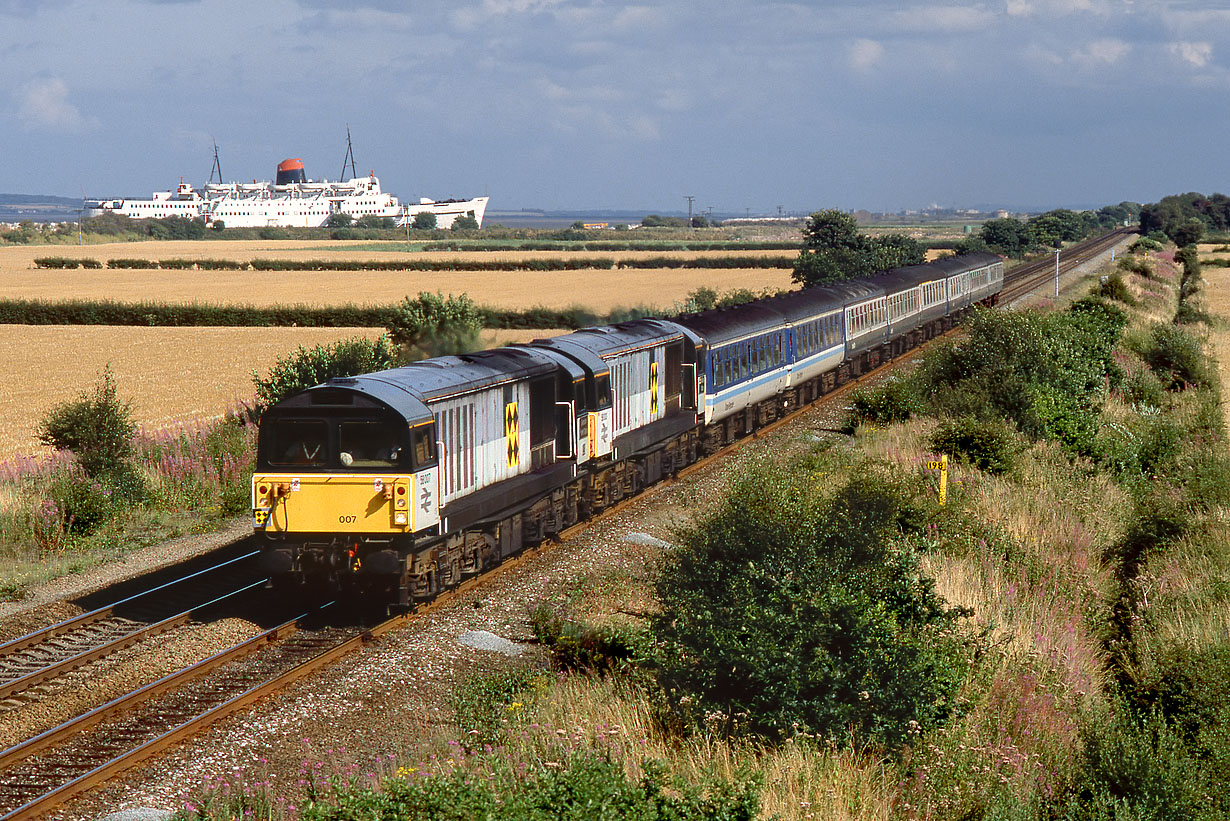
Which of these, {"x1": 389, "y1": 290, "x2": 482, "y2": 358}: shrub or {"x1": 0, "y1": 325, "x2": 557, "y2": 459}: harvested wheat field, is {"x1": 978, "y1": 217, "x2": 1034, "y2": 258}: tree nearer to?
{"x1": 0, "y1": 325, "x2": 557, "y2": 459}: harvested wheat field

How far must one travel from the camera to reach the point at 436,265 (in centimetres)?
12888

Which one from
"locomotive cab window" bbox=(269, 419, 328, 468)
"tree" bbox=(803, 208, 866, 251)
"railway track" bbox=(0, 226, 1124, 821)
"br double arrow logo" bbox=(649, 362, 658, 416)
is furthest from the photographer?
"tree" bbox=(803, 208, 866, 251)

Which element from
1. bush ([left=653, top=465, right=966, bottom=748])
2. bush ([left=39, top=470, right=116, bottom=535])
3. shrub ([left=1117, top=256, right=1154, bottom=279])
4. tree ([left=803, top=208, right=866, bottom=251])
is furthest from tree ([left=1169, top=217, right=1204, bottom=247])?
bush ([left=653, top=465, right=966, bottom=748])

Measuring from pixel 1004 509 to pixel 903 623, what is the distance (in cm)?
835

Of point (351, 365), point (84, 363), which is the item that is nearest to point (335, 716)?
point (351, 365)

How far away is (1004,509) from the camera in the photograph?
20.8 m

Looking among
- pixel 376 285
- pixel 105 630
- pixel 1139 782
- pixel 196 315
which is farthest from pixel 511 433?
pixel 376 285

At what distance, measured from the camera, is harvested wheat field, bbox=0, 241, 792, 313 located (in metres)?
84.5

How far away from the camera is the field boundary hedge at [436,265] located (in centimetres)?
12606

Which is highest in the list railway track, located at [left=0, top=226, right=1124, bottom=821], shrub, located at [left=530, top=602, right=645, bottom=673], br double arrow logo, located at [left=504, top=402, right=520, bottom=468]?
br double arrow logo, located at [left=504, top=402, right=520, bottom=468]

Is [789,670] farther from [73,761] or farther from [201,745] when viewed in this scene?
[73,761]

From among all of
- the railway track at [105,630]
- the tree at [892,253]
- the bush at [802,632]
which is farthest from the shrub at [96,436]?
the tree at [892,253]

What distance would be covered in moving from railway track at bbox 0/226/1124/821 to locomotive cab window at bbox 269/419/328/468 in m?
2.30

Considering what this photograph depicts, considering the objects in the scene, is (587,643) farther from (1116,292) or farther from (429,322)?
(1116,292)
